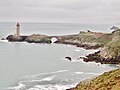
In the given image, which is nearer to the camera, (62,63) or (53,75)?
(53,75)

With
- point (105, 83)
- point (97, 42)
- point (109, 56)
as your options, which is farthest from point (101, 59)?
point (105, 83)

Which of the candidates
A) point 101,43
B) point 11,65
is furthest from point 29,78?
point 101,43

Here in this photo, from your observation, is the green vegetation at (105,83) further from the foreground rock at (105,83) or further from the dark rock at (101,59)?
the dark rock at (101,59)

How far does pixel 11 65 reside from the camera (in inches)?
3959

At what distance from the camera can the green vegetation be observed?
171 feet

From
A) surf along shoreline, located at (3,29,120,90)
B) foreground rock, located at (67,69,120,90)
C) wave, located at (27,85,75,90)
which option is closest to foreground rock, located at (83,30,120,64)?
surf along shoreline, located at (3,29,120,90)

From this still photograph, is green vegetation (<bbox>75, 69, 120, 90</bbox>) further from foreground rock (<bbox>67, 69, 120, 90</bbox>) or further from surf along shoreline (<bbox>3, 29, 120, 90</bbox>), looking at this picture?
surf along shoreline (<bbox>3, 29, 120, 90</bbox>)

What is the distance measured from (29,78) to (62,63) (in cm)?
2785

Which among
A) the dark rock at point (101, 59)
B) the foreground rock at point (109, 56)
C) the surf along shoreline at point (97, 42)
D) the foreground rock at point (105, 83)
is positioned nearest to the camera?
the foreground rock at point (105, 83)

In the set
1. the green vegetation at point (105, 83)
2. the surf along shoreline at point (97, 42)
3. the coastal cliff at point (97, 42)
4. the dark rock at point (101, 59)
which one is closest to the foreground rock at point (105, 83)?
the green vegetation at point (105, 83)

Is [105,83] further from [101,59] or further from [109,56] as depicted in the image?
[101,59]

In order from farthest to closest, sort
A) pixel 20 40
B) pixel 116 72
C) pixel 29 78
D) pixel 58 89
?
1. pixel 20 40
2. pixel 29 78
3. pixel 58 89
4. pixel 116 72

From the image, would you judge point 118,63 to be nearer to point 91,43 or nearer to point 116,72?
point 116,72

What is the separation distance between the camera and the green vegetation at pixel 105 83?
52203 mm
